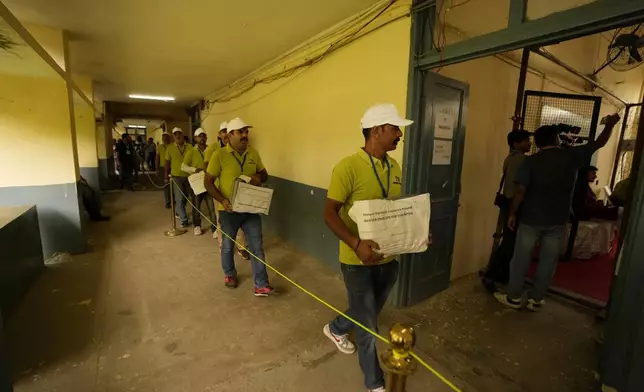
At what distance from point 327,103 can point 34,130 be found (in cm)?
330

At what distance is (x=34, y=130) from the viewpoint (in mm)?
3525

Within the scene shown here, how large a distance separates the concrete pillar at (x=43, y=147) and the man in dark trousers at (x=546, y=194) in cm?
475

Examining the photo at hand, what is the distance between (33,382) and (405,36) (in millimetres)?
3427

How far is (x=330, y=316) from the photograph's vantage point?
264cm

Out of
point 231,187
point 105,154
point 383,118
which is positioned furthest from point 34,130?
point 105,154

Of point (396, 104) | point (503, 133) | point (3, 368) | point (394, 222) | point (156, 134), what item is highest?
point (156, 134)

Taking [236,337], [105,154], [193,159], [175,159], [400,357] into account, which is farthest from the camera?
[105,154]

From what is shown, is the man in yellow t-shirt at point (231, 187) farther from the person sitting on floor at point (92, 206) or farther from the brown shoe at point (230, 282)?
the person sitting on floor at point (92, 206)

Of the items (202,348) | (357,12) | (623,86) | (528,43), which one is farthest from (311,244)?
(623,86)

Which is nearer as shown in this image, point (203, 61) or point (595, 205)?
point (595, 205)

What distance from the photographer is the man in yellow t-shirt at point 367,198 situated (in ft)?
5.08

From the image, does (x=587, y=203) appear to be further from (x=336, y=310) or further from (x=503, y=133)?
(x=336, y=310)

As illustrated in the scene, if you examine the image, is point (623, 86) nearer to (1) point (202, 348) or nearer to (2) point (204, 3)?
(2) point (204, 3)

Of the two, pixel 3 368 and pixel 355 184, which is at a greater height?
pixel 355 184
